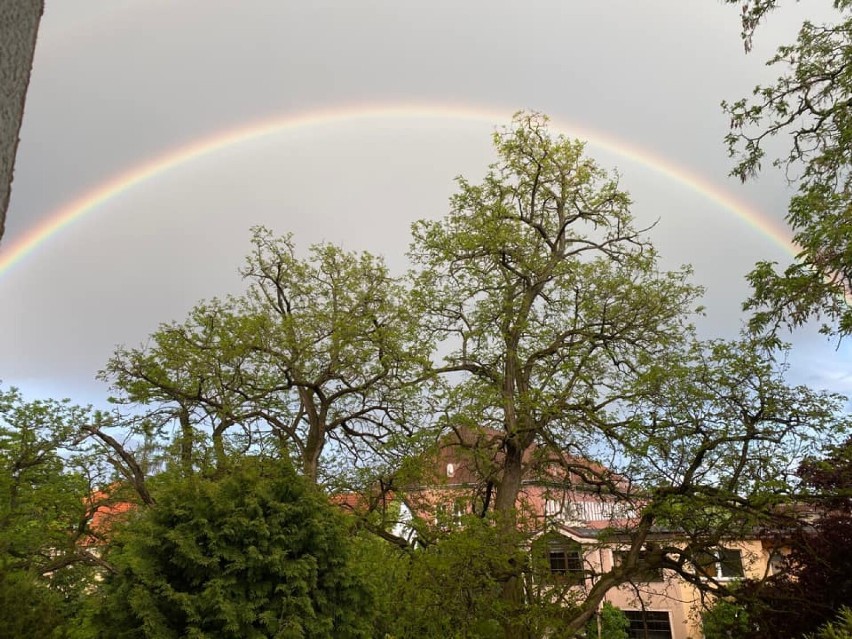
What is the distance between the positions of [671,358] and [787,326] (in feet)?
16.6

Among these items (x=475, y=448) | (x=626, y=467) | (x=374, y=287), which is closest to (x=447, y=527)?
(x=475, y=448)

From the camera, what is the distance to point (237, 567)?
7.64 metres

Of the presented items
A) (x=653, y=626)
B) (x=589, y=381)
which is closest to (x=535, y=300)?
(x=589, y=381)

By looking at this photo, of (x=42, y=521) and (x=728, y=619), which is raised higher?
(x=42, y=521)

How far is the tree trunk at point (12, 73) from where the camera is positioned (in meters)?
1.36

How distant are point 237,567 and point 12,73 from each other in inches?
291

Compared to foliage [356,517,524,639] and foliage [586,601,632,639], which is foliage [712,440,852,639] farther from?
foliage [586,601,632,639]

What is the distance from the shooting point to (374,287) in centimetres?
1892

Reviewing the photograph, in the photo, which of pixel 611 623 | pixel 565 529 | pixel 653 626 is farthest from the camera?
pixel 653 626

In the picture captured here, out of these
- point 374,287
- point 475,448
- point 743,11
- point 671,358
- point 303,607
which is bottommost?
point 303,607

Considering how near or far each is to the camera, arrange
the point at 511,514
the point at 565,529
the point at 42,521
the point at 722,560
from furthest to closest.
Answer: the point at 42,521 → the point at 565,529 → the point at 511,514 → the point at 722,560

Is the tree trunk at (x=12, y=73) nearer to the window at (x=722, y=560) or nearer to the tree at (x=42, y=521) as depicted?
the tree at (x=42, y=521)

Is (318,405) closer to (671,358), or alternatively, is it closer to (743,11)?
(671,358)

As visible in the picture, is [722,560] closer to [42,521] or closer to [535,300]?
[535,300]
